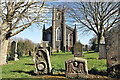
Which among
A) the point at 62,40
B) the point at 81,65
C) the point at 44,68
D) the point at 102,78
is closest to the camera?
the point at 102,78

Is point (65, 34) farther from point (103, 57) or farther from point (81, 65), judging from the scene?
point (81, 65)

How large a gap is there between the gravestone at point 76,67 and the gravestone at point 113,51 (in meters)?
1.18

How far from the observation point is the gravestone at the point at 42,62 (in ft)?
17.7

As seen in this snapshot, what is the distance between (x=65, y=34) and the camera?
3809 cm

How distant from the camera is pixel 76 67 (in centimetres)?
483

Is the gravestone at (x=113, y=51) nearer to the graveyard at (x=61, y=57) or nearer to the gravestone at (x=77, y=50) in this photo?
the graveyard at (x=61, y=57)

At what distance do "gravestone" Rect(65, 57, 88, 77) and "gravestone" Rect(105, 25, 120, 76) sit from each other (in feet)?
3.88

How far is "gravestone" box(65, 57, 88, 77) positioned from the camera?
4723 mm

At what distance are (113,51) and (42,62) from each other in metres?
3.60

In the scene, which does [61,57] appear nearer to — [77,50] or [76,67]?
[77,50]

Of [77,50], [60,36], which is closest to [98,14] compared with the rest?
[77,50]

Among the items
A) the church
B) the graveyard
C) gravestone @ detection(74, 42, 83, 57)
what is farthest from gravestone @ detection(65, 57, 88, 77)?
the church

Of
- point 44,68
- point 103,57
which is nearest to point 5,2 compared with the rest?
point 44,68

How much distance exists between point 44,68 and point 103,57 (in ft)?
23.1
